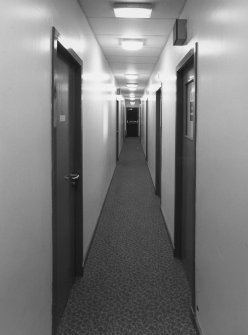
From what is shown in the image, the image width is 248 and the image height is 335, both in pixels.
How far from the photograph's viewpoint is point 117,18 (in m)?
3.55

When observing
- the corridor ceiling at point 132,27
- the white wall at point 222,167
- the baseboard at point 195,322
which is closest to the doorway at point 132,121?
the corridor ceiling at point 132,27

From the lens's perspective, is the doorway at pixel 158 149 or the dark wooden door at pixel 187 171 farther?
the doorway at pixel 158 149

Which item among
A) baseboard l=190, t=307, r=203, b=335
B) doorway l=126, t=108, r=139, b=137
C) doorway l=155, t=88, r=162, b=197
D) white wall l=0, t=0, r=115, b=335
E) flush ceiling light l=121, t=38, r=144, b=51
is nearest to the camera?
white wall l=0, t=0, r=115, b=335

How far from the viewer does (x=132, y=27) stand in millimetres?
3883

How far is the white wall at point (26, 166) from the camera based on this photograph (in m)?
1.33

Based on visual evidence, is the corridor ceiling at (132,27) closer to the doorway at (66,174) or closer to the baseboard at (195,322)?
the doorway at (66,174)

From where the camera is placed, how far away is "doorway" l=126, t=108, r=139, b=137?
23203 mm

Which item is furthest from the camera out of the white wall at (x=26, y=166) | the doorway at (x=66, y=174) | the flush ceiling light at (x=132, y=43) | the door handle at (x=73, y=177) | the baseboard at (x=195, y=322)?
the flush ceiling light at (x=132, y=43)

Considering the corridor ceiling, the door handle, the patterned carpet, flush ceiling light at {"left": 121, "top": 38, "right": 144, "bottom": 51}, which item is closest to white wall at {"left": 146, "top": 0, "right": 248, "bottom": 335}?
the patterned carpet

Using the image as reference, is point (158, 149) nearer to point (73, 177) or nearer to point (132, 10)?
point (132, 10)

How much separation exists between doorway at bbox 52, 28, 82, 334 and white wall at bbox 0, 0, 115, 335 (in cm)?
15

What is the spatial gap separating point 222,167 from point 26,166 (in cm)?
96

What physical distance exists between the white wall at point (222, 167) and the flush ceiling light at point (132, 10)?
2.25 feet

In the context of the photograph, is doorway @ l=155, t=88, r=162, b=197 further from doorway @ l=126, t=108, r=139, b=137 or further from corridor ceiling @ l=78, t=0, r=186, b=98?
doorway @ l=126, t=108, r=139, b=137
